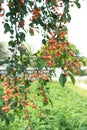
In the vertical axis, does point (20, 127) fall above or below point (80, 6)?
below

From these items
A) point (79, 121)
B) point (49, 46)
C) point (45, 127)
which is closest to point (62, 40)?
point (49, 46)

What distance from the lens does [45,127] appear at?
19.9 feet

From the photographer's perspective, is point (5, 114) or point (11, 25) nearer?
point (5, 114)

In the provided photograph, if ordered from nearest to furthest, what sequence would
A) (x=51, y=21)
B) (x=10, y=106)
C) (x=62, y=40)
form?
(x=62, y=40) → (x=10, y=106) → (x=51, y=21)

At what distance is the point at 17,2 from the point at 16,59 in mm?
504

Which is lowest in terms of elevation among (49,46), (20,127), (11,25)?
(20,127)

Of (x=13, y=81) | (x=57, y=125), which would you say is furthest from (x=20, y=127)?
(x=13, y=81)

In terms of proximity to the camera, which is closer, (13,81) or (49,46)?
(49,46)

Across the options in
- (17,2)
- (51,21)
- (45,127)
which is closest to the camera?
(17,2)

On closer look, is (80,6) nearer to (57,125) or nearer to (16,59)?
(16,59)

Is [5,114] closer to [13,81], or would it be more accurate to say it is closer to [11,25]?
[13,81]

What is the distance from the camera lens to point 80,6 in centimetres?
351

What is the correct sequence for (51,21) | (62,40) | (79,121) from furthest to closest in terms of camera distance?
1. (79,121)
2. (51,21)
3. (62,40)

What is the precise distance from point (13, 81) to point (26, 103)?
0.26 meters
